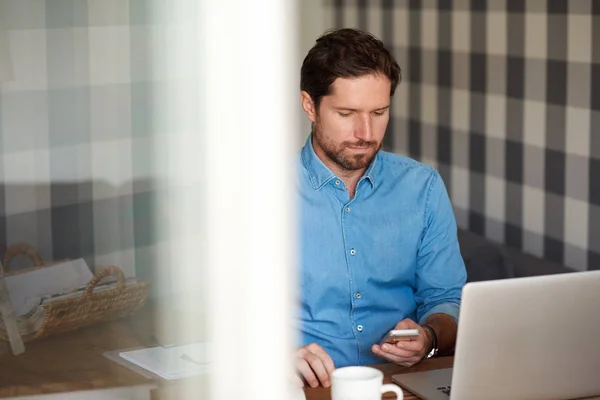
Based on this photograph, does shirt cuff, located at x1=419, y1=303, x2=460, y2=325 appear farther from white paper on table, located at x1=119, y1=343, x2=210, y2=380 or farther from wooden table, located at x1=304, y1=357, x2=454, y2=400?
white paper on table, located at x1=119, y1=343, x2=210, y2=380

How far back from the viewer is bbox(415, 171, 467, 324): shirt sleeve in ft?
6.91

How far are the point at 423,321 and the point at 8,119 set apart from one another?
1445 millimetres

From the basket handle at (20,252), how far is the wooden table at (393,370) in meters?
0.96

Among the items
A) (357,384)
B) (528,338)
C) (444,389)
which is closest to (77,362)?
(357,384)

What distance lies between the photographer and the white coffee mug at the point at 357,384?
55.2 inches

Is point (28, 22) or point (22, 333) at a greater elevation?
point (28, 22)

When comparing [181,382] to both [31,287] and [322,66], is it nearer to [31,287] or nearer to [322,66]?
[31,287]

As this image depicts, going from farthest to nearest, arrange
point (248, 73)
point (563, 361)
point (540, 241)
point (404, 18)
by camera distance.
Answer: point (404, 18), point (540, 241), point (563, 361), point (248, 73)

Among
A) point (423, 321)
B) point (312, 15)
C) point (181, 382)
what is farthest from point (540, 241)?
point (181, 382)

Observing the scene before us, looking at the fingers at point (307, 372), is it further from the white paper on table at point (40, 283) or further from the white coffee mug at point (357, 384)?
the white paper on table at point (40, 283)

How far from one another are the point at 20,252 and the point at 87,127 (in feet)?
0.35

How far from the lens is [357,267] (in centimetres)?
207

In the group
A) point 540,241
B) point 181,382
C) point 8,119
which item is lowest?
point 540,241

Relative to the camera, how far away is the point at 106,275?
2.43ft
